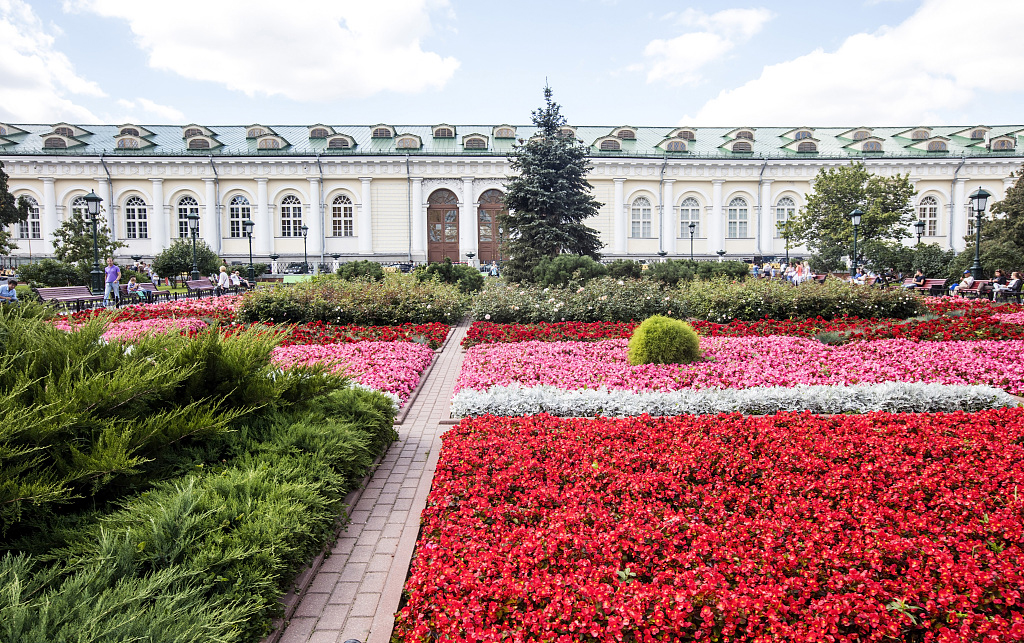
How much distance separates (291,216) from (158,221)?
27.0 feet

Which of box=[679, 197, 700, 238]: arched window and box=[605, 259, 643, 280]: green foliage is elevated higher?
box=[679, 197, 700, 238]: arched window

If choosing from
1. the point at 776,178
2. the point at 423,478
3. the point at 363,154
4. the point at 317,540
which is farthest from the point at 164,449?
the point at 776,178

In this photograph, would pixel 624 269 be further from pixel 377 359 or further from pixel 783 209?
pixel 783 209

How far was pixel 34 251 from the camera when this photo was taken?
3734 centimetres

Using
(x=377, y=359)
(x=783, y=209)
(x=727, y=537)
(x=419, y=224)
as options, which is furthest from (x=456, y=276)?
(x=783, y=209)

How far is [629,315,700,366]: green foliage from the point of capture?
7918 mm

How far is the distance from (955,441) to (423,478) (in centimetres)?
422

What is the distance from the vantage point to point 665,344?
7910 mm

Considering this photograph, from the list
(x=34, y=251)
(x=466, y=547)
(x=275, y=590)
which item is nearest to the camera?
(x=275, y=590)

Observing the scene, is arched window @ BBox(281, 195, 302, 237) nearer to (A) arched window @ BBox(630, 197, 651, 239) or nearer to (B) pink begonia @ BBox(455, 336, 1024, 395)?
(A) arched window @ BBox(630, 197, 651, 239)

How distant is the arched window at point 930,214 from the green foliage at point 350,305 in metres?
39.6

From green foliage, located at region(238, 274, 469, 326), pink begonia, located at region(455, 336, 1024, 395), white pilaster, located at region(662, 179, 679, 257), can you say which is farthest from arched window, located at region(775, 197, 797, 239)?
pink begonia, located at region(455, 336, 1024, 395)

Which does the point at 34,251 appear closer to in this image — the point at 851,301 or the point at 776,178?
the point at 851,301

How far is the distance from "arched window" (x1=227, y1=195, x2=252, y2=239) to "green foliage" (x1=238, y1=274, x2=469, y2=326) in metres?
27.3
